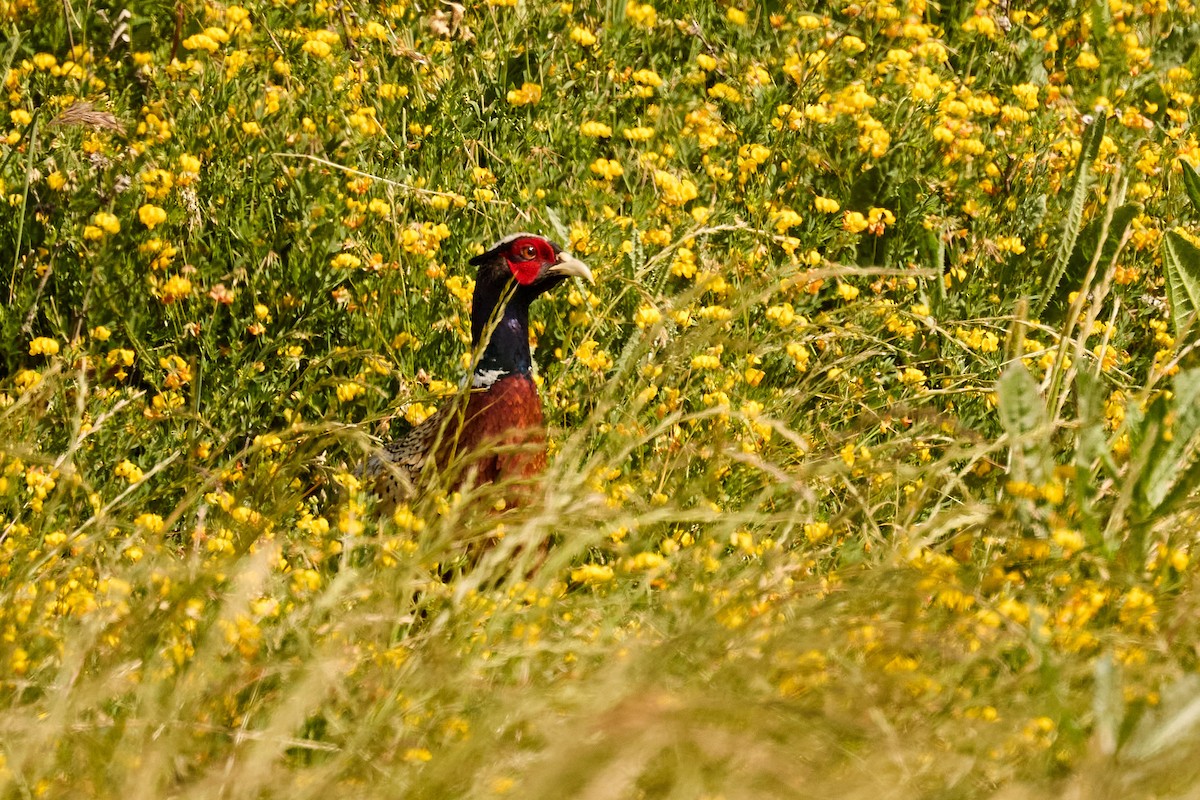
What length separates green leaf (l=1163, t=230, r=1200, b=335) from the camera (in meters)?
4.51

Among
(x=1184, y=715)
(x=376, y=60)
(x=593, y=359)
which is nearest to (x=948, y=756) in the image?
(x=1184, y=715)

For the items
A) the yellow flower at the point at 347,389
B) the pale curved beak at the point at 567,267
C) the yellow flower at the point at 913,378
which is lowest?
the yellow flower at the point at 913,378

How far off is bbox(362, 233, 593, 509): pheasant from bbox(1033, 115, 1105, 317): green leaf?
66.7 inches

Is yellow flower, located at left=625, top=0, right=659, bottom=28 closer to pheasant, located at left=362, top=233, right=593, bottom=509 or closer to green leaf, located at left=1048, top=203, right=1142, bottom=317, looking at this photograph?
pheasant, located at left=362, top=233, right=593, bottom=509

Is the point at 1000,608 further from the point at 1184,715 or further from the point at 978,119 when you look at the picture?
the point at 978,119

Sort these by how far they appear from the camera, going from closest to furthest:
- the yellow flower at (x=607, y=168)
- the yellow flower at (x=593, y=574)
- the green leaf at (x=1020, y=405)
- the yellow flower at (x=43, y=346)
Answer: the yellow flower at (x=593, y=574)
the green leaf at (x=1020, y=405)
the yellow flower at (x=43, y=346)
the yellow flower at (x=607, y=168)

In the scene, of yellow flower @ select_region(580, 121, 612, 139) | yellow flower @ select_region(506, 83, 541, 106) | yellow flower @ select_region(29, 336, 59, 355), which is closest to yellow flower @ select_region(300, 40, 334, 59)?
yellow flower @ select_region(506, 83, 541, 106)

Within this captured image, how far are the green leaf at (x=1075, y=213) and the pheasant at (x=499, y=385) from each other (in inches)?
66.7

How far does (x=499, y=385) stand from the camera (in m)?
4.29

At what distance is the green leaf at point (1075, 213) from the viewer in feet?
16.0

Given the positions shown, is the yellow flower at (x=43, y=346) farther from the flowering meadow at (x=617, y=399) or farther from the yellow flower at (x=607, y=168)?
the yellow flower at (x=607, y=168)

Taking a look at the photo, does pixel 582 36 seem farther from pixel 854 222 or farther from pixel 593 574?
pixel 593 574

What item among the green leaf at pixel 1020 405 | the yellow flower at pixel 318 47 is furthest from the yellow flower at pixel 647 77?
the green leaf at pixel 1020 405

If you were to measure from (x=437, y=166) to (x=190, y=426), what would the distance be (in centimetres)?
140
